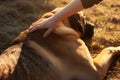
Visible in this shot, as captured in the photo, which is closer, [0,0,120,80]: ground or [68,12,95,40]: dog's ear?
[68,12,95,40]: dog's ear

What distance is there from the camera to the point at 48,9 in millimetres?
6316

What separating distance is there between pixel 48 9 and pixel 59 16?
2476mm

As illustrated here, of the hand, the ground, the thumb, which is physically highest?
the hand

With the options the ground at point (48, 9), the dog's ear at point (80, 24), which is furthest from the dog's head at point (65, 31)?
the ground at point (48, 9)

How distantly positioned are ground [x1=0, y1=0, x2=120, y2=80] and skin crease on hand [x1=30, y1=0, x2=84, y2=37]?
3.05 feet

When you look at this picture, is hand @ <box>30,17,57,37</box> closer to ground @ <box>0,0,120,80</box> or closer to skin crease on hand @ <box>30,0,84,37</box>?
skin crease on hand @ <box>30,0,84,37</box>

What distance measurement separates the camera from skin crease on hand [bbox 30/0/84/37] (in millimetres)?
3824

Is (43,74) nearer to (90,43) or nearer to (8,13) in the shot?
(90,43)

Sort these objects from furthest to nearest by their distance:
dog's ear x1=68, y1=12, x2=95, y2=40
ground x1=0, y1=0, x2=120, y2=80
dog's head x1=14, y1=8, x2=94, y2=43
A: ground x1=0, y1=0, x2=120, y2=80, dog's ear x1=68, y1=12, x2=95, y2=40, dog's head x1=14, y1=8, x2=94, y2=43

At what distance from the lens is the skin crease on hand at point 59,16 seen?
382cm

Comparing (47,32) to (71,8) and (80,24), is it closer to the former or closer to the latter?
(71,8)

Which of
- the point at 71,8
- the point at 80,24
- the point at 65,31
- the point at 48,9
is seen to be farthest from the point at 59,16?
the point at 48,9

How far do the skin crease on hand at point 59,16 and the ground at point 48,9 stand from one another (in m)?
0.93

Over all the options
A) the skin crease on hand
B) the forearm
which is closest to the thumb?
the skin crease on hand
